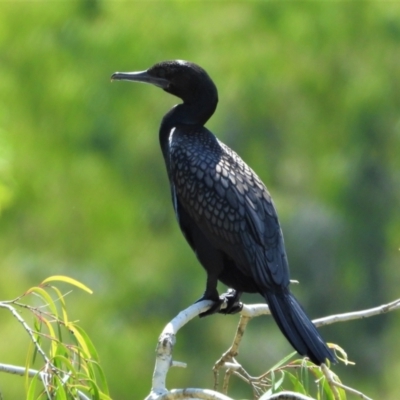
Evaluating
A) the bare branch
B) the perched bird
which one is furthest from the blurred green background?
the bare branch

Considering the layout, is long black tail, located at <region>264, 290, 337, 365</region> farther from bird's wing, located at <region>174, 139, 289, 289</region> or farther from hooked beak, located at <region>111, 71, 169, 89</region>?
hooked beak, located at <region>111, 71, 169, 89</region>

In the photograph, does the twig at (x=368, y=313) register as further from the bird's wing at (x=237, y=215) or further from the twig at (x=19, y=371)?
the twig at (x=19, y=371)

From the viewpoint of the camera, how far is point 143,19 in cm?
1437

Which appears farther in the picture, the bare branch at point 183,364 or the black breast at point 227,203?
the black breast at point 227,203

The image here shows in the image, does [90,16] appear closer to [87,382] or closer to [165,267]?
[165,267]

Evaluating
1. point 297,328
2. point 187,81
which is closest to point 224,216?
point 297,328

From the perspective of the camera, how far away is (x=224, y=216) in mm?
2977

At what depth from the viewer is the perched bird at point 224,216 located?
288 cm

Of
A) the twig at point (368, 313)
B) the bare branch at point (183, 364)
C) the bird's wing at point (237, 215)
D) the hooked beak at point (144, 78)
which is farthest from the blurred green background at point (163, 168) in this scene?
the twig at point (368, 313)

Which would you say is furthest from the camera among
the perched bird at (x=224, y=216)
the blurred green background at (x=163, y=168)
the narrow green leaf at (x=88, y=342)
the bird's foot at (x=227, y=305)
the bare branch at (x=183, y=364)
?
the blurred green background at (x=163, y=168)

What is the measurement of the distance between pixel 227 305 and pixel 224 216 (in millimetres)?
310

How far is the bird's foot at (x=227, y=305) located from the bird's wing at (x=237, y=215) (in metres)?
0.15

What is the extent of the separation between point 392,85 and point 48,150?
16.5ft

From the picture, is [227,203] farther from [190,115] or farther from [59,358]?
[59,358]
